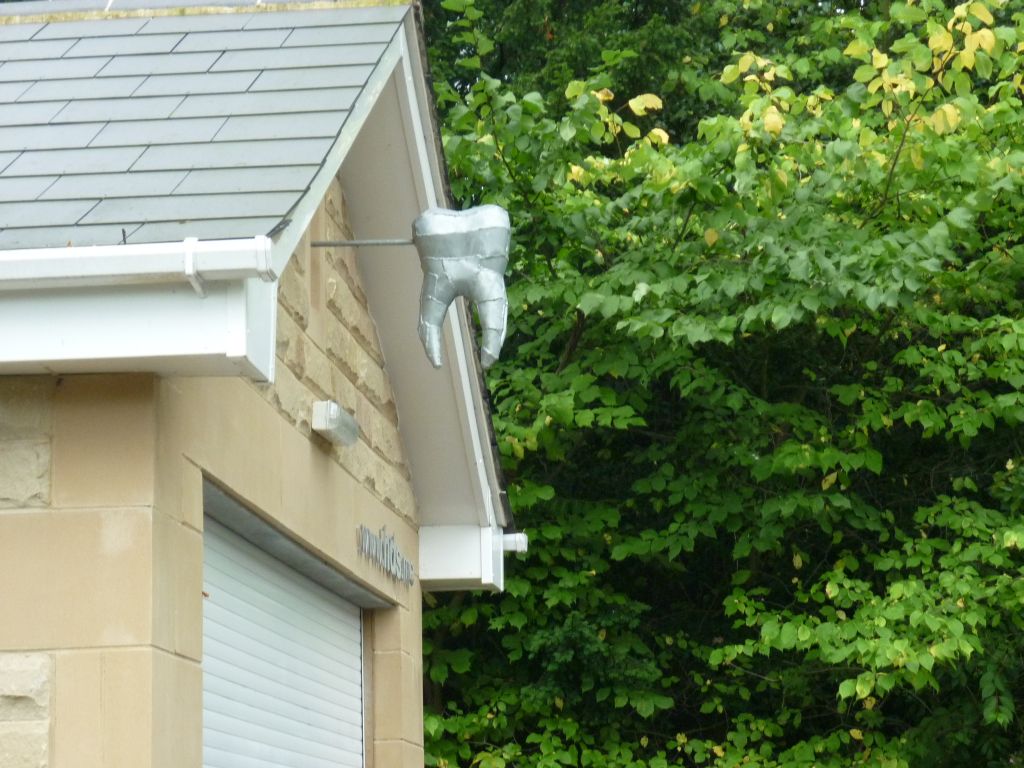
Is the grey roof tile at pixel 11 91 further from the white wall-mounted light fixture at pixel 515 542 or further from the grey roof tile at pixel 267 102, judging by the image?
the white wall-mounted light fixture at pixel 515 542

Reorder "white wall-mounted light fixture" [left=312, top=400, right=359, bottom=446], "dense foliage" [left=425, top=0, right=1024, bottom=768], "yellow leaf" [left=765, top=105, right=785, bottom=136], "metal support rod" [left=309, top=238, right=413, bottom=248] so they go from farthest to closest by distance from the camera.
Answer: "dense foliage" [left=425, top=0, right=1024, bottom=768], "yellow leaf" [left=765, top=105, right=785, bottom=136], "white wall-mounted light fixture" [left=312, top=400, right=359, bottom=446], "metal support rod" [left=309, top=238, right=413, bottom=248]

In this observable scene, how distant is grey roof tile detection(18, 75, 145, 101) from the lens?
494 cm

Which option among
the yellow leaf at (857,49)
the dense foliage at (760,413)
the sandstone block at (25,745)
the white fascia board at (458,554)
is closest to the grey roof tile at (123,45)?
the sandstone block at (25,745)

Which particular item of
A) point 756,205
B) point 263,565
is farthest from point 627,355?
point 263,565

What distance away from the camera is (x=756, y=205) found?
10727 millimetres

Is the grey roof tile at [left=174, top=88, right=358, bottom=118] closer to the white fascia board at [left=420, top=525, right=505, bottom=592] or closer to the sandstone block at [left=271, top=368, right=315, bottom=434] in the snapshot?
the sandstone block at [left=271, top=368, right=315, bottom=434]

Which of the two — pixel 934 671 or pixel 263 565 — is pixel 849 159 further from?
pixel 263 565

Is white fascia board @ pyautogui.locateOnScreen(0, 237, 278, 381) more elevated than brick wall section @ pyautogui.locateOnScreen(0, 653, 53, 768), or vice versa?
white fascia board @ pyautogui.locateOnScreen(0, 237, 278, 381)

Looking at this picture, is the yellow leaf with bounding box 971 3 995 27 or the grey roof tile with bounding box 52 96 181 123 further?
the yellow leaf with bounding box 971 3 995 27

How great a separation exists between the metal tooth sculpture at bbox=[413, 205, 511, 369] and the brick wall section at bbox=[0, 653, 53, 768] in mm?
1710

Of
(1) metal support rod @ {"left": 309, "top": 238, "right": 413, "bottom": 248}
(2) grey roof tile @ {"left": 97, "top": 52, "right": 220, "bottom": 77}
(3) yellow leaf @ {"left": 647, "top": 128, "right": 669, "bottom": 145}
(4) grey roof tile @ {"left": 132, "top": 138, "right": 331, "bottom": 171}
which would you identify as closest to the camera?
(4) grey roof tile @ {"left": 132, "top": 138, "right": 331, "bottom": 171}

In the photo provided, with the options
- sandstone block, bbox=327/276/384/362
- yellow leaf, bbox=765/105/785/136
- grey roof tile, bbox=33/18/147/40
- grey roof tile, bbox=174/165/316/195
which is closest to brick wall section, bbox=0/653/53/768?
grey roof tile, bbox=174/165/316/195

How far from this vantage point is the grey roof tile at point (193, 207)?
159 inches

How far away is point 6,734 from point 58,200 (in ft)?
4.50
